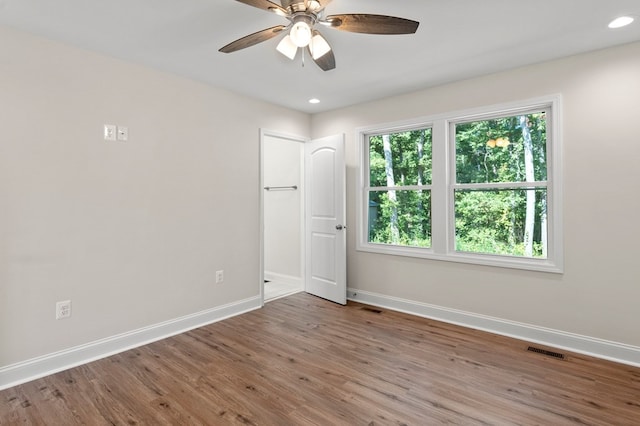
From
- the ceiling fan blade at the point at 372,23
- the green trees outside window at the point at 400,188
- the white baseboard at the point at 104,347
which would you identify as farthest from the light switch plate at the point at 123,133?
the green trees outside window at the point at 400,188

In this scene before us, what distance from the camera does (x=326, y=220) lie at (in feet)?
14.0

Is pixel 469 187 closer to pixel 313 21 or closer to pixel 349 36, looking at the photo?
pixel 349 36

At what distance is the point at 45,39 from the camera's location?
244 centimetres

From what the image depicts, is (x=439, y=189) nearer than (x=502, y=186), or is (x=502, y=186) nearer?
(x=502, y=186)

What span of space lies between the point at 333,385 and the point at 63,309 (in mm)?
2087

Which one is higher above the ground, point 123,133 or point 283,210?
point 123,133

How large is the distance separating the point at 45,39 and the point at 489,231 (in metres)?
4.03

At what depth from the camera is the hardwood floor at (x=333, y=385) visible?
77.3 inches

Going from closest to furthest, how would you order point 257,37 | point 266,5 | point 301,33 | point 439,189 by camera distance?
point 266,5, point 301,33, point 257,37, point 439,189

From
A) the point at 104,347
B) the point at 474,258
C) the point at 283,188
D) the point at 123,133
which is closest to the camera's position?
the point at 104,347

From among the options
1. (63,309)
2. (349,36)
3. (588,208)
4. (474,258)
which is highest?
(349,36)

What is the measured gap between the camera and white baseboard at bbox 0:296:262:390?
7.66 ft

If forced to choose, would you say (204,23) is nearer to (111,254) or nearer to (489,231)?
(111,254)

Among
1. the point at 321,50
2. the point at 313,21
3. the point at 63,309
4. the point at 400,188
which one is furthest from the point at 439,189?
the point at 63,309
